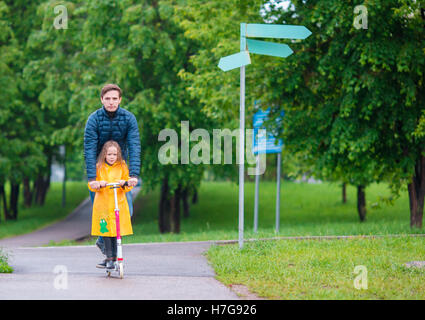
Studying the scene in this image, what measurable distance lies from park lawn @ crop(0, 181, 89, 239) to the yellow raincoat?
16448mm

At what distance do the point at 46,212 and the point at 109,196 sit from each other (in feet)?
91.8

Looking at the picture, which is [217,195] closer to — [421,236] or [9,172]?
[9,172]

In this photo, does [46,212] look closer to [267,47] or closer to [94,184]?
[267,47]

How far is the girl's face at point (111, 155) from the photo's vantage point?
5.96 m

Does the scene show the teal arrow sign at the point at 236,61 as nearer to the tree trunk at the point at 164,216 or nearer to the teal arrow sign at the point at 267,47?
the teal arrow sign at the point at 267,47

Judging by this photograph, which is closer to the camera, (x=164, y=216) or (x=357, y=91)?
(x=357, y=91)

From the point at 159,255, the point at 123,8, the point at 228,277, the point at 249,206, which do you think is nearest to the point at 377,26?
the point at 159,255

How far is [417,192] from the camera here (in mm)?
12906

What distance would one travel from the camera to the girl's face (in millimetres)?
5965

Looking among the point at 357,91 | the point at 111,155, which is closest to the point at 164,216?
the point at 357,91

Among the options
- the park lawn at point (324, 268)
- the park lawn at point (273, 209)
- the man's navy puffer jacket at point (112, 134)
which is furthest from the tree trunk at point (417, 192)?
the park lawn at point (273, 209)

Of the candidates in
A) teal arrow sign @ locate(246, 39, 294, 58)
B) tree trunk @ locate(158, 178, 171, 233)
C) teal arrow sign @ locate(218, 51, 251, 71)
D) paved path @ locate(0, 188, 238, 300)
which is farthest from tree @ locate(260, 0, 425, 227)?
tree trunk @ locate(158, 178, 171, 233)

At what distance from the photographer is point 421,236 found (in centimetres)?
910

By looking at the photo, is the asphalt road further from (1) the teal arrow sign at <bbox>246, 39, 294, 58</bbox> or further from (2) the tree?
(2) the tree
